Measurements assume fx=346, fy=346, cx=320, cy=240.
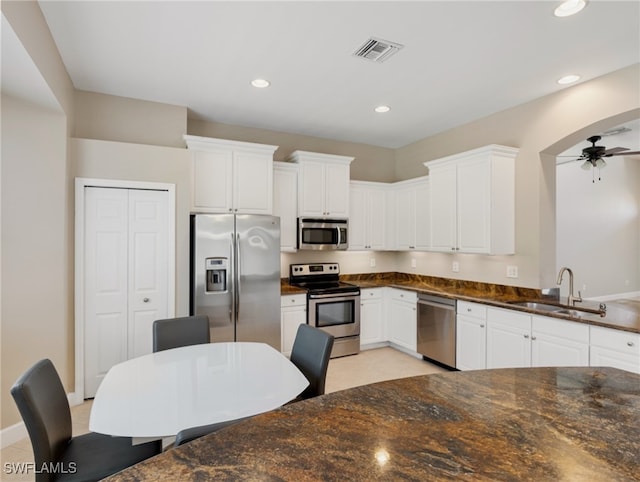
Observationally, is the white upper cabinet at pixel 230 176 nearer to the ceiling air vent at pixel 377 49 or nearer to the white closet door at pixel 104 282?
the white closet door at pixel 104 282

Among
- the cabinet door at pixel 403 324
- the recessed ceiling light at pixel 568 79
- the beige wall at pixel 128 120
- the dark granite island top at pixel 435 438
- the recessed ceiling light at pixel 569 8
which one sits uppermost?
the recessed ceiling light at pixel 568 79

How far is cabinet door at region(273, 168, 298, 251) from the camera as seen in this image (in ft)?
14.3

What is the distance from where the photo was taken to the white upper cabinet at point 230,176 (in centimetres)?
375

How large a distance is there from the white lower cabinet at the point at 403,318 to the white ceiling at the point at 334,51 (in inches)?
90.5

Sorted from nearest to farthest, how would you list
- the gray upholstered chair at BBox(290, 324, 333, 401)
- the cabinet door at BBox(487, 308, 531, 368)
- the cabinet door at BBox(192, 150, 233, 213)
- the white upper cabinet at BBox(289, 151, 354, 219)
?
the gray upholstered chair at BBox(290, 324, 333, 401) → the cabinet door at BBox(487, 308, 531, 368) → the cabinet door at BBox(192, 150, 233, 213) → the white upper cabinet at BBox(289, 151, 354, 219)

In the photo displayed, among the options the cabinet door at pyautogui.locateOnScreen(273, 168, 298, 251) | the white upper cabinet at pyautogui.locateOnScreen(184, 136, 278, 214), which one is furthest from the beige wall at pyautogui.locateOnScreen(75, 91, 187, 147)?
the cabinet door at pyautogui.locateOnScreen(273, 168, 298, 251)

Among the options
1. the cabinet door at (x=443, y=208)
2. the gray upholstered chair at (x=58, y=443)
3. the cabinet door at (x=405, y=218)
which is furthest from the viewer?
the cabinet door at (x=405, y=218)

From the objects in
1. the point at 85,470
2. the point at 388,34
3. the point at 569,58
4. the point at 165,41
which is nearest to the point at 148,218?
the point at 165,41

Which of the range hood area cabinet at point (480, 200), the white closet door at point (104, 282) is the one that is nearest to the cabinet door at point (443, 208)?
the range hood area cabinet at point (480, 200)

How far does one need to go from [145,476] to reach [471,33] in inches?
118

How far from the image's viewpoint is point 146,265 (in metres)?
3.41

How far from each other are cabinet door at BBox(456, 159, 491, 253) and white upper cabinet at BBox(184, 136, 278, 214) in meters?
2.22

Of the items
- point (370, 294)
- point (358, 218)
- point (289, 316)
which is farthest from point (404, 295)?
point (289, 316)

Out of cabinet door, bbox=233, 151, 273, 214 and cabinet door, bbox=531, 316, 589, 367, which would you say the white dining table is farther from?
cabinet door, bbox=531, 316, 589, 367
